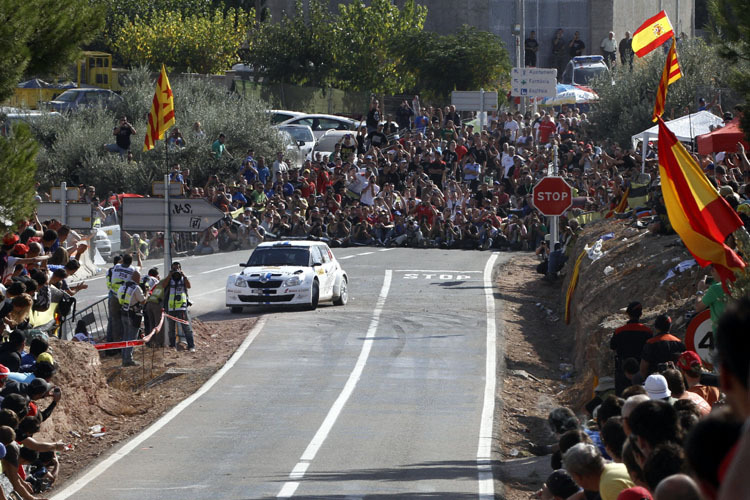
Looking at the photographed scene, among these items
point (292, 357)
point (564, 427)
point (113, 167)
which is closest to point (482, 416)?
point (292, 357)

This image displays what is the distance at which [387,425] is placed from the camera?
54.6ft

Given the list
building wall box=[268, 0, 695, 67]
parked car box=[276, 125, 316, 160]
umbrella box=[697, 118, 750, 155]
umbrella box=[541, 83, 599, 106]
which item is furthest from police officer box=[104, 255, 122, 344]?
building wall box=[268, 0, 695, 67]

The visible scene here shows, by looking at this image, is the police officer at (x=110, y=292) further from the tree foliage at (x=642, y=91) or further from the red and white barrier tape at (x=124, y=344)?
the tree foliage at (x=642, y=91)

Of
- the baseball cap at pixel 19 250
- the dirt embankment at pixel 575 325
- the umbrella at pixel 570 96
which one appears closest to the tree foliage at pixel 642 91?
the umbrella at pixel 570 96

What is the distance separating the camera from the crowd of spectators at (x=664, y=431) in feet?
11.0

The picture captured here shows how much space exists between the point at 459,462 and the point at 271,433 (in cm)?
290

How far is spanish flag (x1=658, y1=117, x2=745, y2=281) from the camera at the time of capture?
38.7ft

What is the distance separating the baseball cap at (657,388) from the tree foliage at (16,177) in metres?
5.70

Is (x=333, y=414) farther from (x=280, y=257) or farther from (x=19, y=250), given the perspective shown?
(x=280, y=257)

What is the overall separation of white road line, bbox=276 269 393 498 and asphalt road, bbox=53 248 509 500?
0.08 ft

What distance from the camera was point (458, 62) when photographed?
179 feet

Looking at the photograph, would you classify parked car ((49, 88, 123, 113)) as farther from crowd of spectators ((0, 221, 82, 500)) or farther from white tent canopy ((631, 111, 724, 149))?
crowd of spectators ((0, 221, 82, 500))

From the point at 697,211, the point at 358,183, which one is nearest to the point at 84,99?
→ the point at 358,183

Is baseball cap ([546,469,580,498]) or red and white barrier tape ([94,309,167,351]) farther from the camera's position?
red and white barrier tape ([94,309,167,351])
